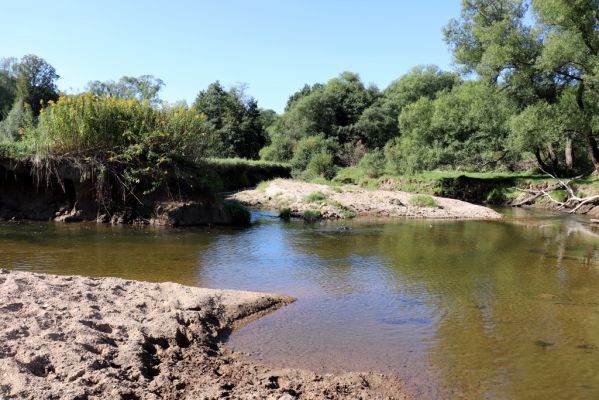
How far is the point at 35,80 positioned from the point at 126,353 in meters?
62.8

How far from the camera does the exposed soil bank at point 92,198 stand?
662 inches

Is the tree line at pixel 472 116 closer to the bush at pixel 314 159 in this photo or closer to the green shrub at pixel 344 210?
the bush at pixel 314 159

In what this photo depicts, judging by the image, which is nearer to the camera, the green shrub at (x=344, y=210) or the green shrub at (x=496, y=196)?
the green shrub at (x=344, y=210)

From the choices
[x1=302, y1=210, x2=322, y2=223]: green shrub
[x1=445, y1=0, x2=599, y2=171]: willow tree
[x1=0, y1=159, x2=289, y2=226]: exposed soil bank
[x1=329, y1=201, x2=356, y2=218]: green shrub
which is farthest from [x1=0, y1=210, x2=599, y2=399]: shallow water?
[x1=445, y1=0, x2=599, y2=171]: willow tree

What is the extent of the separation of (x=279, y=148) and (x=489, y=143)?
22.4 metres

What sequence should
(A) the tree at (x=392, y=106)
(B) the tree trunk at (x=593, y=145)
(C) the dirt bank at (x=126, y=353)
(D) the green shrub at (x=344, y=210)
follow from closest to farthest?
(C) the dirt bank at (x=126, y=353)
(D) the green shrub at (x=344, y=210)
(B) the tree trunk at (x=593, y=145)
(A) the tree at (x=392, y=106)

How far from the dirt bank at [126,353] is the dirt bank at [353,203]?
47.4 ft

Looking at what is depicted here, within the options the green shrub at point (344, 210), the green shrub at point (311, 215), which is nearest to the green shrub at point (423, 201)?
the green shrub at point (344, 210)

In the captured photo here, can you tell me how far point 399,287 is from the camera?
32.7ft

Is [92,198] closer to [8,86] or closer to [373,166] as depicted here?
[373,166]

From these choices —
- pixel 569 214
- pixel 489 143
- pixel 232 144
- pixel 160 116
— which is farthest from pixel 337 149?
pixel 160 116

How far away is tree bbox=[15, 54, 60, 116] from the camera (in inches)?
2190

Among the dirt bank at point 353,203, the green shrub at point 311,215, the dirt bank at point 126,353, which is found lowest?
the dirt bank at point 126,353

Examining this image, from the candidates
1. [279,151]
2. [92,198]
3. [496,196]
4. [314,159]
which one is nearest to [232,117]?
[279,151]
